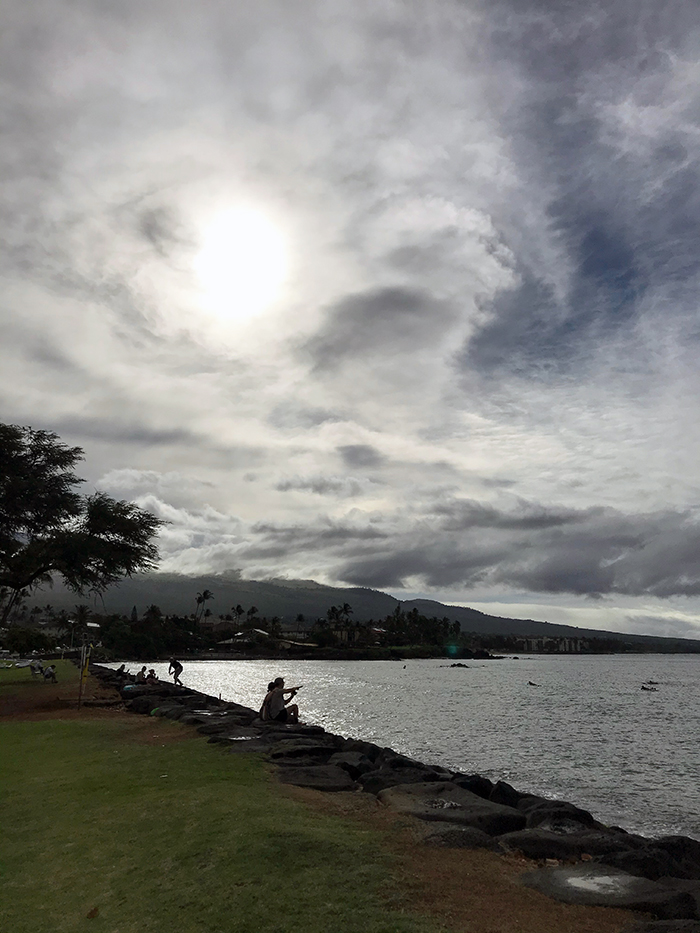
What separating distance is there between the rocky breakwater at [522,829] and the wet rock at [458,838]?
0.05ft

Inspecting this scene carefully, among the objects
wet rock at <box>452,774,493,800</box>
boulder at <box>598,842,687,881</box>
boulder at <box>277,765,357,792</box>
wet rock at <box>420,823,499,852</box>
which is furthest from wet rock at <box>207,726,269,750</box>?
boulder at <box>598,842,687,881</box>

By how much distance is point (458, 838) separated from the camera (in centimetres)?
912

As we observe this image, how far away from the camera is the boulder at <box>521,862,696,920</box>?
6.88 meters

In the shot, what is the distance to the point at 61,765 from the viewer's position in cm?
1415

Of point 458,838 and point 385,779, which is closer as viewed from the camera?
point 458,838

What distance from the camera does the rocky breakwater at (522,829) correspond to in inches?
287

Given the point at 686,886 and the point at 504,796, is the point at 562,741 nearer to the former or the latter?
the point at 504,796

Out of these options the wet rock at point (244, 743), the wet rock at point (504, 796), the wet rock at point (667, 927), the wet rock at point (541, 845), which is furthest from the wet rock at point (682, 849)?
the wet rock at point (244, 743)

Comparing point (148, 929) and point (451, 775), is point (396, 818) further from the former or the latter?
point (451, 775)

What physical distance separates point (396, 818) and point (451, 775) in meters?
7.82

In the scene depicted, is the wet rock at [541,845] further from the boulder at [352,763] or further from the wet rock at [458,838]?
the boulder at [352,763]

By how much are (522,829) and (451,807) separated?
1.25 metres

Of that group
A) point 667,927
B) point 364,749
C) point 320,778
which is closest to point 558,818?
point 320,778

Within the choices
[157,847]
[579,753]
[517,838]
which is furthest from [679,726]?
[157,847]
